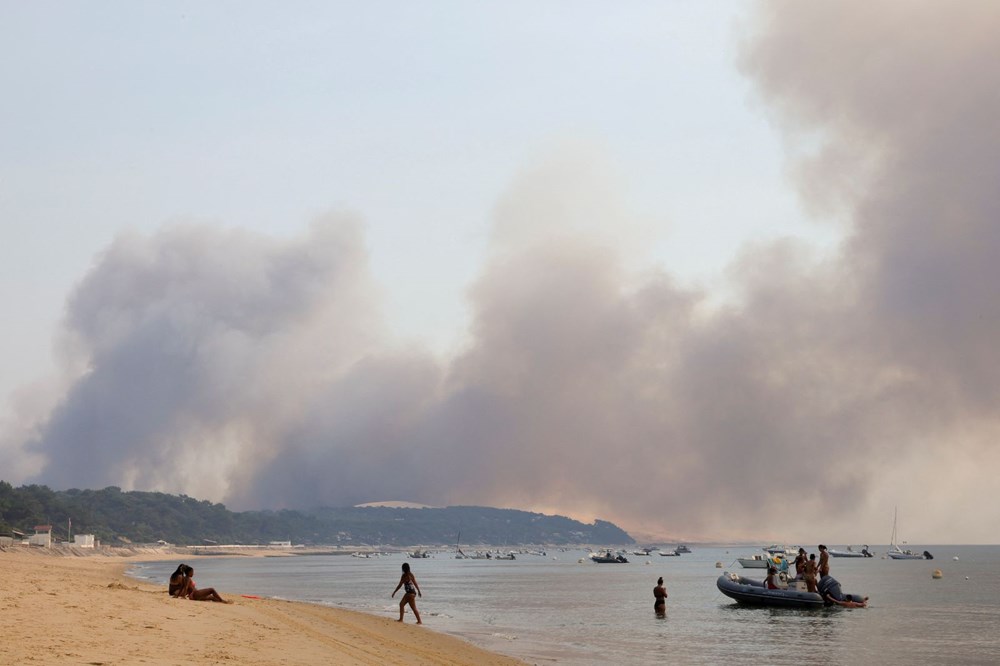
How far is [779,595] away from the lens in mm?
72312

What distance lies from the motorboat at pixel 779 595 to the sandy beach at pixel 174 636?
36655 millimetres

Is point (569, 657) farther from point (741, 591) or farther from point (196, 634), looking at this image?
point (741, 591)

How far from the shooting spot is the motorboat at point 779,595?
71250 millimetres

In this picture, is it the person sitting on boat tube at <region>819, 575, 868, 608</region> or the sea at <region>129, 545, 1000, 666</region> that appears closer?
the sea at <region>129, 545, 1000, 666</region>

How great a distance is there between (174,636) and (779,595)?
2211 inches

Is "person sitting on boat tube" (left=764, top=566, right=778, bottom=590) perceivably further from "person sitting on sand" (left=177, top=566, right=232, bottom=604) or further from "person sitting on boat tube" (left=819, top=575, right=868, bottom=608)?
"person sitting on sand" (left=177, top=566, right=232, bottom=604)

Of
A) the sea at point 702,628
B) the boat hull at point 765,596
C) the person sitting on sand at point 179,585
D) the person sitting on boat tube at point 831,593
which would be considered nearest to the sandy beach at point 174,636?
the person sitting on sand at point 179,585

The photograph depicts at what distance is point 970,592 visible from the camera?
380 feet

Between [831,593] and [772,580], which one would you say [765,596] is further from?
[831,593]

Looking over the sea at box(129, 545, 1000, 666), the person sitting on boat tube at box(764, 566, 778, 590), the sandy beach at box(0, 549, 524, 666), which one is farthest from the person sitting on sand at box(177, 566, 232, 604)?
the person sitting on boat tube at box(764, 566, 778, 590)

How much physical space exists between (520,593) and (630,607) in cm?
2675

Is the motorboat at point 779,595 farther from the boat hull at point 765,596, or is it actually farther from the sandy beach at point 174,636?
the sandy beach at point 174,636

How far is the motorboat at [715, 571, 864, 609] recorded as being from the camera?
71.2 meters

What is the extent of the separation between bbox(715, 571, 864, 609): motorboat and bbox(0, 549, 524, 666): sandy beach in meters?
36.7
